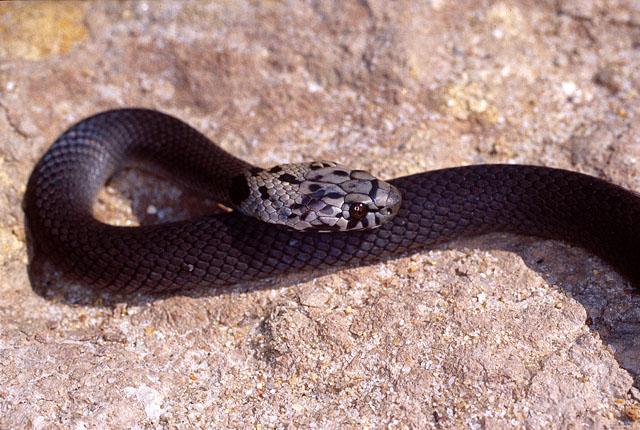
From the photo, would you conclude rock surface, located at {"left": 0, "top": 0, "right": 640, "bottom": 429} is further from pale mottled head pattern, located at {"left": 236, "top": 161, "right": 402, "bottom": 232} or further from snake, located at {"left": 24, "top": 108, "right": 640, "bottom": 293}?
pale mottled head pattern, located at {"left": 236, "top": 161, "right": 402, "bottom": 232}

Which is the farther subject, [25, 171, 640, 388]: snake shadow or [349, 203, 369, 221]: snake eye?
[349, 203, 369, 221]: snake eye

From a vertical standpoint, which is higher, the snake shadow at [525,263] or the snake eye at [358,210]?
the snake eye at [358,210]

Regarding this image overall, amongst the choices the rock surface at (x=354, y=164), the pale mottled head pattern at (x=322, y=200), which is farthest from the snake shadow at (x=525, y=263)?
the pale mottled head pattern at (x=322, y=200)

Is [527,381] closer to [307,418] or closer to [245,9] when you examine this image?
[307,418]

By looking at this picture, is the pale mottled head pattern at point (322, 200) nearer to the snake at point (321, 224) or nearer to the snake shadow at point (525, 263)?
the snake at point (321, 224)

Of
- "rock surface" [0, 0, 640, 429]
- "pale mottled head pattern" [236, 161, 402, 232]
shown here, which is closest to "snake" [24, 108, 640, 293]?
"pale mottled head pattern" [236, 161, 402, 232]

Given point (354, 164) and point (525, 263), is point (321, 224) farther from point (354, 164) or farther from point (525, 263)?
point (525, 263)
